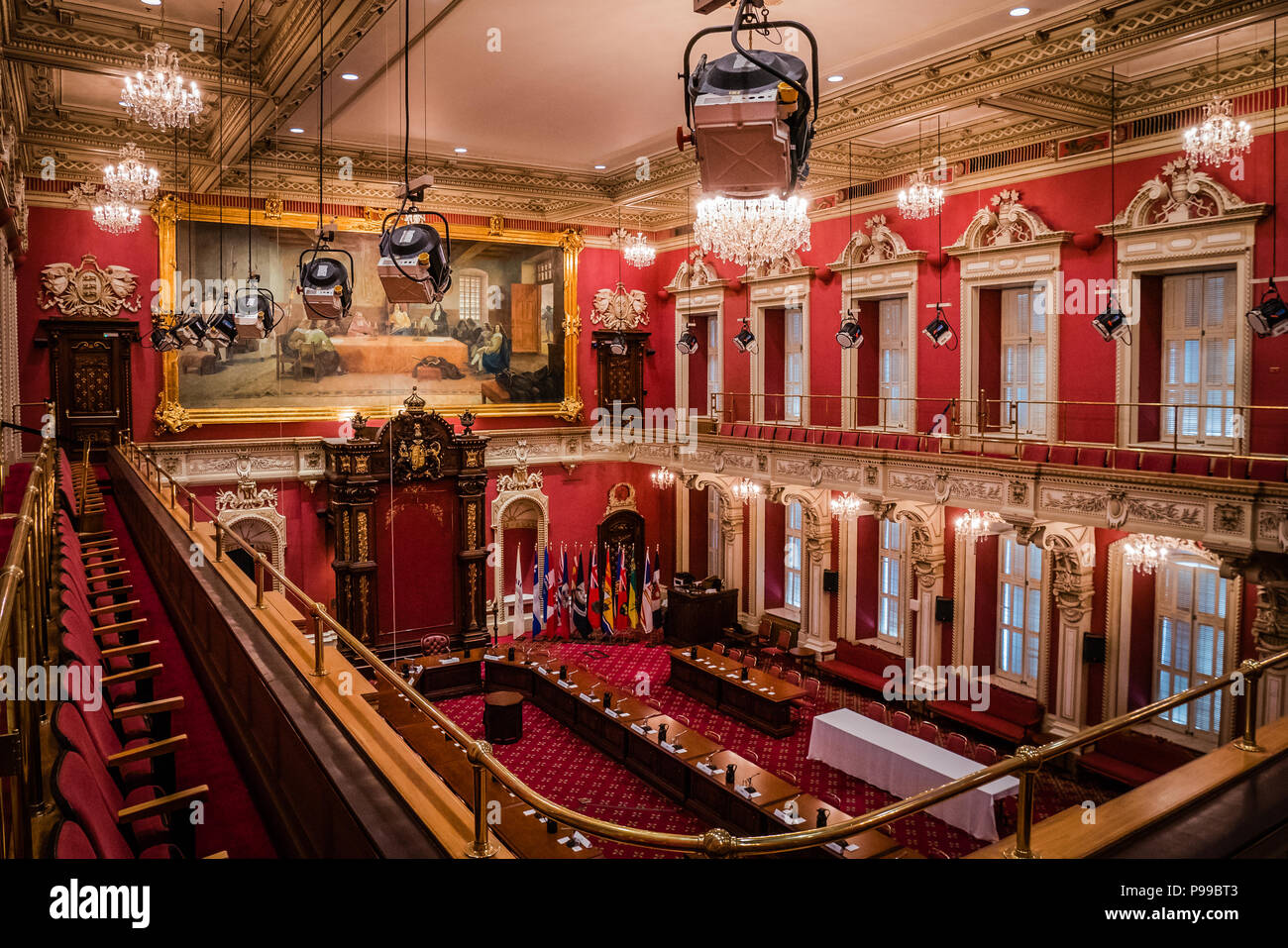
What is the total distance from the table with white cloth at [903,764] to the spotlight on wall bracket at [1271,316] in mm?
4808

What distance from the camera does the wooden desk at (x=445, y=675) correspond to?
1321cm

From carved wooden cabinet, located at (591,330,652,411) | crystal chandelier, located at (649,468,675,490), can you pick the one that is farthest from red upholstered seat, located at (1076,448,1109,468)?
carved wooden cabinet, located at (591,330,652,411)

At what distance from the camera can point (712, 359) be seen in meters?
17.7

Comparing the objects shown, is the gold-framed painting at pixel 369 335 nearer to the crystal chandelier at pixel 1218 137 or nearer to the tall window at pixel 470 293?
the tall window at pixel 470 293

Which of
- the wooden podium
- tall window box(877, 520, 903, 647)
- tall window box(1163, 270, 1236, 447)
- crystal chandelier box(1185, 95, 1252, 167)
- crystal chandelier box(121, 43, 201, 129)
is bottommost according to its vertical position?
the wooden podium

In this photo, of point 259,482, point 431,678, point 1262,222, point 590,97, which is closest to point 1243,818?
point 1262,222

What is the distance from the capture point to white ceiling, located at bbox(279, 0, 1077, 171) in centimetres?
811

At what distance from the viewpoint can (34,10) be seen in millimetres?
7668

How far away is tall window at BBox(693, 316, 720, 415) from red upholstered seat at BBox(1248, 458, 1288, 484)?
9861mm

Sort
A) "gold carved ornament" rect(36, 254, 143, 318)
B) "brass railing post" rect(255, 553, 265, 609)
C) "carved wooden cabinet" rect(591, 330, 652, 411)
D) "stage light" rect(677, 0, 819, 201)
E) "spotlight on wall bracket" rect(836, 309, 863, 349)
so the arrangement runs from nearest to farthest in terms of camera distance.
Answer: "stage light" rect(677, 0, 819, 201) < "brass railing post" rect(255, 553, 265, 609) < "spotlight on wall bracket" rect(836, 309, 863, 349) < "gold carved ornament" rect(36, 254, 143, 318) < "carved wooden cabinet" rect(591, 330, 652, 411)

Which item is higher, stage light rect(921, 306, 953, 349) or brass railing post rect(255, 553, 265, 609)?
stage light rect(921, 306, 953, 349)

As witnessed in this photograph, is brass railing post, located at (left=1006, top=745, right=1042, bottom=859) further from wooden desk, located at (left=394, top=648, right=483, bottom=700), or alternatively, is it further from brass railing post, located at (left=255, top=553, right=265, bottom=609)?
wooden desk, located at (left=394, top=648, right=483, bottom=700)

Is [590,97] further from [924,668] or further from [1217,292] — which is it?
[924,668]
